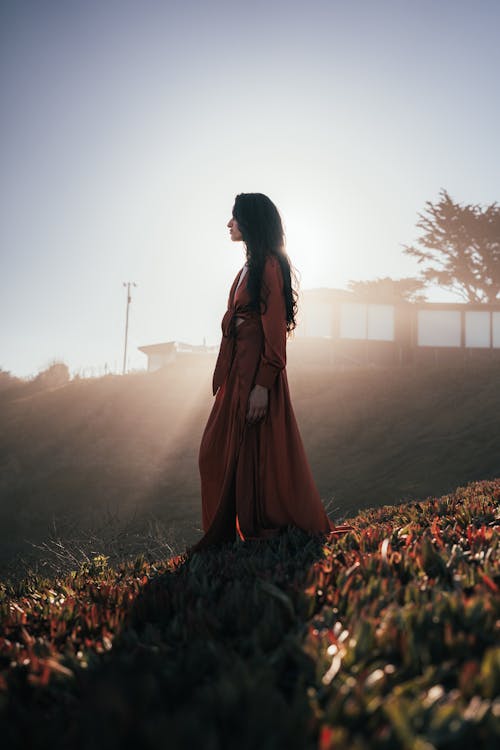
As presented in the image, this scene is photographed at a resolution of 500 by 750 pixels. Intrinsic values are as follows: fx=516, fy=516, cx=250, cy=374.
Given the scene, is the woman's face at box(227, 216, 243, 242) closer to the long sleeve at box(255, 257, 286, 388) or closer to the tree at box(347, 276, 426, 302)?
the long sleeve at box(255, 257, 286, 388)

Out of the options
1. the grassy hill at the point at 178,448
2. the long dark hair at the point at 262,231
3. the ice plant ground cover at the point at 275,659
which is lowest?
the grassy hill at the point at 178,448

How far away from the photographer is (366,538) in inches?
107

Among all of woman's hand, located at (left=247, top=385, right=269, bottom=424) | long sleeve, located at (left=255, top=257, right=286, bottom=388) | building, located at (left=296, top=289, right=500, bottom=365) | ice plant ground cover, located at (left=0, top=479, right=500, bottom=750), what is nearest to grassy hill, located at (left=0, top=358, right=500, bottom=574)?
building, located at (left=296, top=289, right=500, bottom=365)

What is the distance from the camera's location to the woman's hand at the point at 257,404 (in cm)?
325

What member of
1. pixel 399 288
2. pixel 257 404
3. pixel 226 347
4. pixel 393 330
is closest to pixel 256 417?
pixel 257 404

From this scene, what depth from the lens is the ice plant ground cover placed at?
3.11 feet

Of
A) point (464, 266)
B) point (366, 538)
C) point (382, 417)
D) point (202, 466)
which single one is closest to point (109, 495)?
point (382, 417)

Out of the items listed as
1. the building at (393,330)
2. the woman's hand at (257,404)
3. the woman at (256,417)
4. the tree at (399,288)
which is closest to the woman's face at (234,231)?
the woman at (256,417)

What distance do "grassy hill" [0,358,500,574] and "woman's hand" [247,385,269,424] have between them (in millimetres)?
4921

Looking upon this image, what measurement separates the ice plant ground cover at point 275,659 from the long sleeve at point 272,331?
120 cm

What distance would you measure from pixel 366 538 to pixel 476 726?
1788 mm

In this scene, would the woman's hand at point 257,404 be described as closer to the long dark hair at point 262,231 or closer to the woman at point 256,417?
the woman at point 256,417

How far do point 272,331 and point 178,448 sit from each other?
13.3m

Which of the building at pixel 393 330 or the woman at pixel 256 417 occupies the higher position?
the building at pixel 393 330
